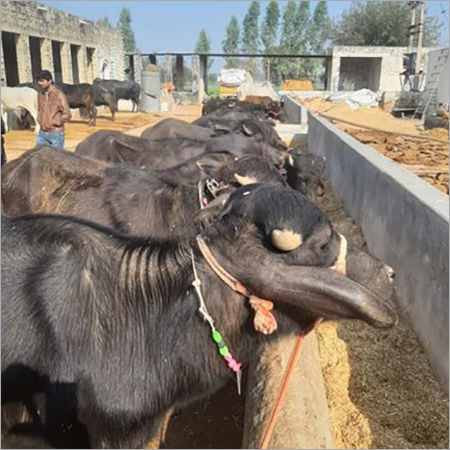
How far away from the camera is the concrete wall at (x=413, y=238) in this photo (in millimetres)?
3654

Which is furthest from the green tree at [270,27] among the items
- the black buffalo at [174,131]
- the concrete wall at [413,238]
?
the concrete wall at [413,238]

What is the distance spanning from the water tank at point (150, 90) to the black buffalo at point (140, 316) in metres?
33.0

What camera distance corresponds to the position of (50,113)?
8.85 m

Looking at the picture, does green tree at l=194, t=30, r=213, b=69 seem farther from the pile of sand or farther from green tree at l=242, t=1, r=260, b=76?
the pile of sand

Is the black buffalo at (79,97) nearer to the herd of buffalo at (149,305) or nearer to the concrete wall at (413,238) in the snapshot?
the concrete wall at (413,238)

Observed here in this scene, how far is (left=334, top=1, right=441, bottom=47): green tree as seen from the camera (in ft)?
180

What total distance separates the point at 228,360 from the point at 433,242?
2.28 metres

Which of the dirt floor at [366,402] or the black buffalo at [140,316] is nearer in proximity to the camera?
the black buffalo at [140,316]

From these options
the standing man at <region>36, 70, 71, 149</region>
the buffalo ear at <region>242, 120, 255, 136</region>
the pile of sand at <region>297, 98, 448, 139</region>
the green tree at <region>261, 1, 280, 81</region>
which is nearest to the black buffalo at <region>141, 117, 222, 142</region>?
the buffalo ear at <region>242, 120, 255, 136</region>

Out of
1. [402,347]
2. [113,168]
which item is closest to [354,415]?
[402,347]

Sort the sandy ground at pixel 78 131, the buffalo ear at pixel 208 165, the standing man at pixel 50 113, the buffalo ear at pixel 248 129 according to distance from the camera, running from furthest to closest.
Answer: the sandy ground at pixel 78 131
the buffalo ear at pixel 248 129
the standing man at pixel 50 113
the buffalo ear at pixel 208 165

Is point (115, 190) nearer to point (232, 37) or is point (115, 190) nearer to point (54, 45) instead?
point (54, 45)

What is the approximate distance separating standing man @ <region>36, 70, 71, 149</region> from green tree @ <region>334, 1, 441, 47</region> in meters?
53.1

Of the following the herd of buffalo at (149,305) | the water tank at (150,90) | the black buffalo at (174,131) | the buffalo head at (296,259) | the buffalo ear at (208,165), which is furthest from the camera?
the water tank at (150,90)
